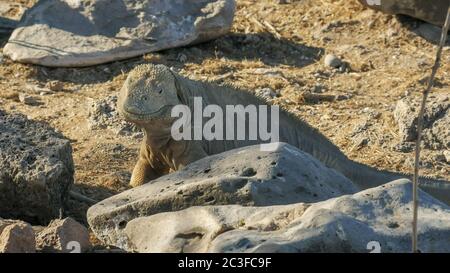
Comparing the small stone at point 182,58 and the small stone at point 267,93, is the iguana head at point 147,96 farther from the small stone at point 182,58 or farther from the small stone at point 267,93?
the small stone at point 182,58

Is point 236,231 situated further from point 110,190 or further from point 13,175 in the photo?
point 110,190

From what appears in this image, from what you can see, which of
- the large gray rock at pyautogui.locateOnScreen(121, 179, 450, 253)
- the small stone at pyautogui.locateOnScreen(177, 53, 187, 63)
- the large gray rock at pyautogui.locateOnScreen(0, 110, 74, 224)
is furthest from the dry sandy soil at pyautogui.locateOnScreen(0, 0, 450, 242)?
the large gray rock at pyautogui.locateOnScreen(121, 179, 450, 253)

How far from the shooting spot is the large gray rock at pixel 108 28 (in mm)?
10992

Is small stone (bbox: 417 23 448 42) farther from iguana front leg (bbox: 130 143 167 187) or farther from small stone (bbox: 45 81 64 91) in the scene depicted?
iguana front leg (bbox: 130 143 167 187)

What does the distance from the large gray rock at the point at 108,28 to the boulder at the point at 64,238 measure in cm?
497

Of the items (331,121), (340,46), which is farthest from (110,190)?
(340,46)

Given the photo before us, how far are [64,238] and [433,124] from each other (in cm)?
438

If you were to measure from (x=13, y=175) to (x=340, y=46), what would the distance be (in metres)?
5.49

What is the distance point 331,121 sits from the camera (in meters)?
10.2

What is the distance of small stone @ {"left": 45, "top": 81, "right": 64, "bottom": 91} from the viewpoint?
10.7 metres

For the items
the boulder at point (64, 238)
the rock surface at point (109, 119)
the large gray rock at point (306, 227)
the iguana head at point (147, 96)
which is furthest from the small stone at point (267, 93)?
the boulder at point (64, 238)

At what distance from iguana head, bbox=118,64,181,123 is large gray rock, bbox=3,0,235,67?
3187 millimetres

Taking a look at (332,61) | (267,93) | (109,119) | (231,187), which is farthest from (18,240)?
(332,61)
